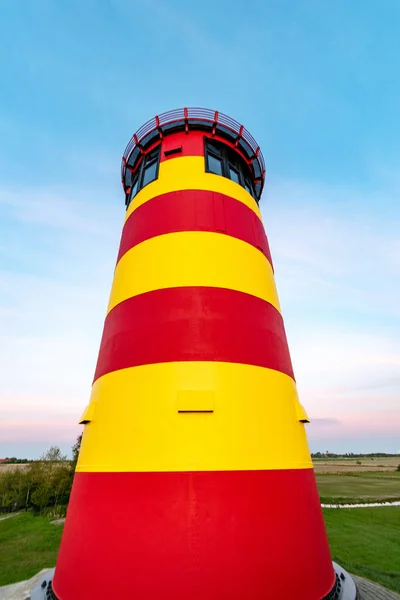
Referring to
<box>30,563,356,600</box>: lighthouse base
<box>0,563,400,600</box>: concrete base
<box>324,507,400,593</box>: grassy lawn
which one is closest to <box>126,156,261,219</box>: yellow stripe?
<box>30,563,356,600</box>: lighthouse base

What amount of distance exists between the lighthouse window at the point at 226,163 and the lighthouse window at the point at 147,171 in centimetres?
145

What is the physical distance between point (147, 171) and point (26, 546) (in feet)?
66.1

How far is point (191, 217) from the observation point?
7715 mm

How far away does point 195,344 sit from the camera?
20.1 feet

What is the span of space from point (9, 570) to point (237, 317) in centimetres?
1360

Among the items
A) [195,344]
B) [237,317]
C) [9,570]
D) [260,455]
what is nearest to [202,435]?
[260,455]

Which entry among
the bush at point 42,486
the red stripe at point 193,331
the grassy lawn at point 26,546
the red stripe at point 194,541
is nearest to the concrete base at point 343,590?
the red stripe at point 194,541

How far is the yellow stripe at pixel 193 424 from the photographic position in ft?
17.4

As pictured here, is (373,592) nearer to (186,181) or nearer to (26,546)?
(186,181)

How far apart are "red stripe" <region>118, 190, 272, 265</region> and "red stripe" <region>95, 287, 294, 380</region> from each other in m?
1.69

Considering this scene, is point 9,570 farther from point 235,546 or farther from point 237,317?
point 237,317

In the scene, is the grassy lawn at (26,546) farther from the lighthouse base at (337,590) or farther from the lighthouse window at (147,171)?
the lighthouse window at (147,171)

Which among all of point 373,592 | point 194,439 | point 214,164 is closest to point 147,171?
point 214,164

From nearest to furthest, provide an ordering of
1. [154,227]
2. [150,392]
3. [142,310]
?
[150,392] < [142,310] < [154,227]
